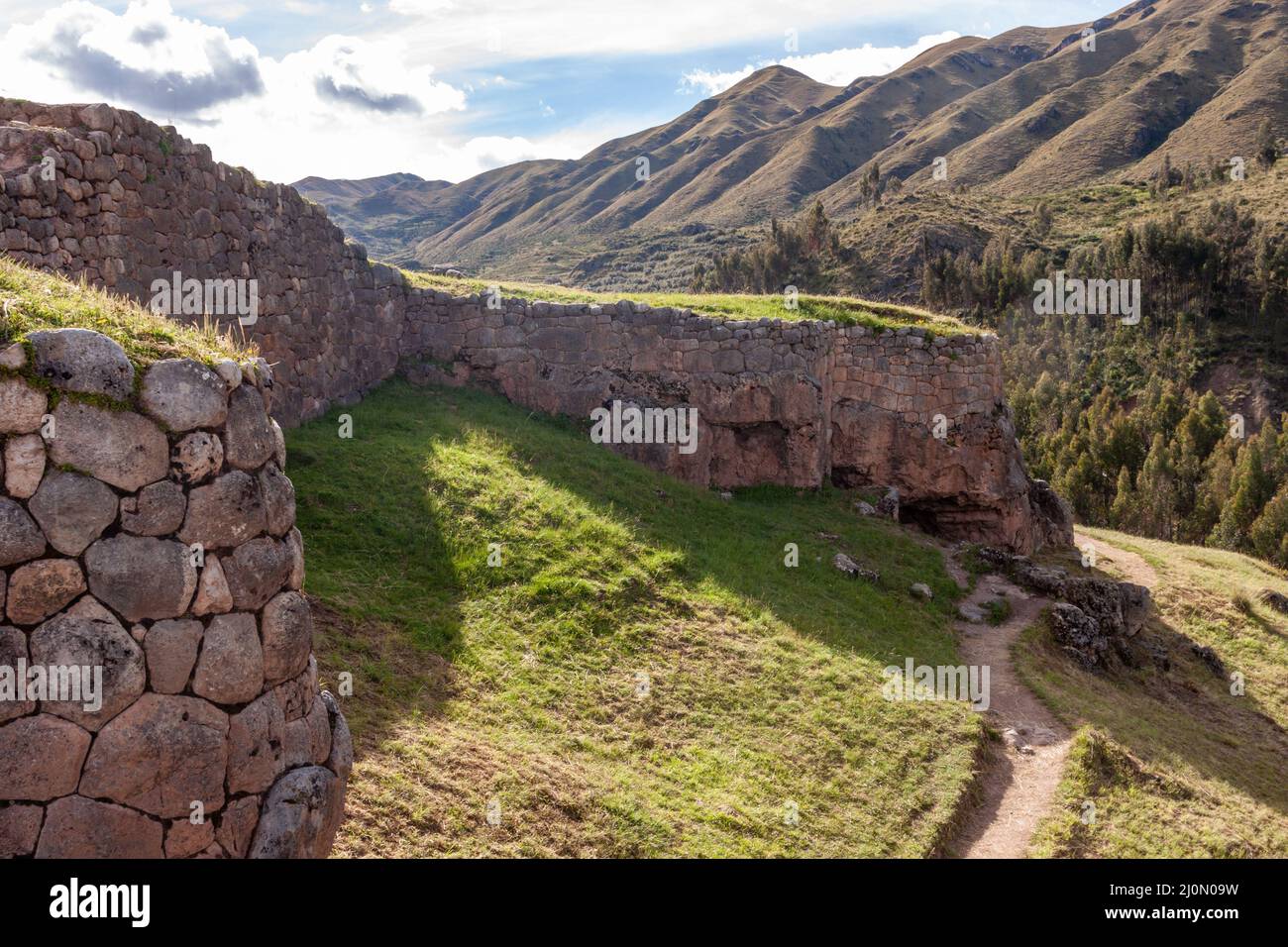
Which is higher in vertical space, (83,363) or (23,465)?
(83,363)

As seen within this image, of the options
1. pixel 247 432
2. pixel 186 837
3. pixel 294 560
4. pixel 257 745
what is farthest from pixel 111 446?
pixel 186 837

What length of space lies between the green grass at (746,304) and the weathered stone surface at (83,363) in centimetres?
1319

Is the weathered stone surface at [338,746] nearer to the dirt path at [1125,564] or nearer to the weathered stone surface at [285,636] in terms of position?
the weathered stone surface at [285,636]

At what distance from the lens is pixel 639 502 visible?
13.6 meters

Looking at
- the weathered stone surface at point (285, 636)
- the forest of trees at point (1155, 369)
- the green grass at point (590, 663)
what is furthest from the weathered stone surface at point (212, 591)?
the forest of trees at point (1155, 369)

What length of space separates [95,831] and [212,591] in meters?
1.08

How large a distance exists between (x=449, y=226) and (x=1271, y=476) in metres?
122

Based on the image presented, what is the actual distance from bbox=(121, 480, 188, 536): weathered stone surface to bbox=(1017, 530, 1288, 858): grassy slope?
7.48 meters

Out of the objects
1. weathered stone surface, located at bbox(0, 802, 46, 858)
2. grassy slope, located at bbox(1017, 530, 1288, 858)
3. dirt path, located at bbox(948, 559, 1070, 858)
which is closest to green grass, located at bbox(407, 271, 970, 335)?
dirt path, located at bbox(948, 559, 1070, 858)

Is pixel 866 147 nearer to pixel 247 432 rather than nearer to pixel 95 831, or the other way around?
pixel 247 432

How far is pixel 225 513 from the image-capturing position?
4.34 m

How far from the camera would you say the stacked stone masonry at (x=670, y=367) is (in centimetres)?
1273

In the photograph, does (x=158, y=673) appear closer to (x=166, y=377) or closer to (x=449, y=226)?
(x=166, y=377)

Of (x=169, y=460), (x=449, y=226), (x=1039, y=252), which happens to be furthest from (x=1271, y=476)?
(x=449, y=226)
